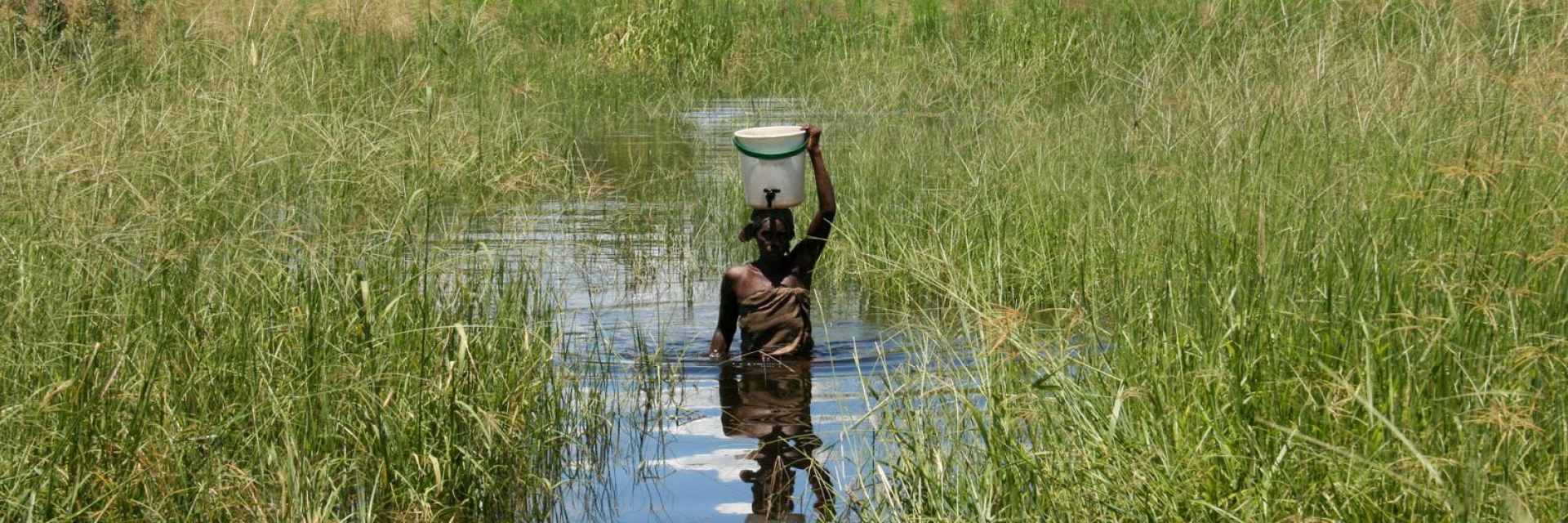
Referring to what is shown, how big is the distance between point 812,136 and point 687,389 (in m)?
1.04

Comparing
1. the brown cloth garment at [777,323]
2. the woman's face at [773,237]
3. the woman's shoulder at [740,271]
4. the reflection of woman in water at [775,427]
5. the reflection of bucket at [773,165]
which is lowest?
the reflection of woman in water at [775,427]

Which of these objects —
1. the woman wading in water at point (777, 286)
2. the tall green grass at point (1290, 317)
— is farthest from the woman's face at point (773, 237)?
the tall green grass at point (1290, 317)

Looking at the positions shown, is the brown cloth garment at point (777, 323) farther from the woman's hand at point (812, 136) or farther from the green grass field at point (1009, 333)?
the green grass field at point (1009, 333)

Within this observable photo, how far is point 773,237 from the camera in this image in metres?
6.13

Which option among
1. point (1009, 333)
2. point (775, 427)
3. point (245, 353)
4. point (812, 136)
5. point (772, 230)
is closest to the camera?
point (1009, 333)

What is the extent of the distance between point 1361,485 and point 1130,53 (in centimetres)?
784

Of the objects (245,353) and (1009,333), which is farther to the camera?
(245,353)

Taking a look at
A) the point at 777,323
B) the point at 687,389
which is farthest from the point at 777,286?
the point at 687,389

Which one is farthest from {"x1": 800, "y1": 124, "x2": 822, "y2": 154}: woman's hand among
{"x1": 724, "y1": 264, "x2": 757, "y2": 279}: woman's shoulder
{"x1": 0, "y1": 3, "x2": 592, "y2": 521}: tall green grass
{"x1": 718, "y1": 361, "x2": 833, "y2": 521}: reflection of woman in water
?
{"x1": 0, "y1": 3, "x2": 592, "y2": 521}: tall green grass

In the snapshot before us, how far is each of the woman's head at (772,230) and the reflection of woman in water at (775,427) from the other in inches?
18.3

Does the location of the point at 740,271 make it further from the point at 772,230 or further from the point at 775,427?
the point at 775,427

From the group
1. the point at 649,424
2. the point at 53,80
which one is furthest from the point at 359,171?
the point at 53,80

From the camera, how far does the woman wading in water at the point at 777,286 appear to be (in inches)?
241

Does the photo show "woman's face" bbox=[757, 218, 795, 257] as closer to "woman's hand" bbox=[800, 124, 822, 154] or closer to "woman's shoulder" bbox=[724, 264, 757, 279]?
"woman's shoulder" bbox=[724, 264, 757, 279]
